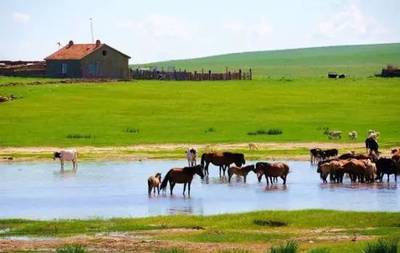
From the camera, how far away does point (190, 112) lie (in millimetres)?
63625

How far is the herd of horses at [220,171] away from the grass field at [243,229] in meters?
5.81

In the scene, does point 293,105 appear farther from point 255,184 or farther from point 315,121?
point 255,184

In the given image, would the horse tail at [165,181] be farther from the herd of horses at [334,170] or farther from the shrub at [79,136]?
the shrub at [79,136]

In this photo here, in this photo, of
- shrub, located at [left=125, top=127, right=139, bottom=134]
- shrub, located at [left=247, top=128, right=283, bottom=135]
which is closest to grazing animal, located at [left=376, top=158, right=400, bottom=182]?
shrub, located at [left=247, top=128, right=283, bottom=135]

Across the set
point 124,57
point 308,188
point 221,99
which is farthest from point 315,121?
point 124,57

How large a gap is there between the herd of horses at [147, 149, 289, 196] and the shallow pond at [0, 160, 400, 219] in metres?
0.34

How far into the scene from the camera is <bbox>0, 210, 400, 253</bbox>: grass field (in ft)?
73.6

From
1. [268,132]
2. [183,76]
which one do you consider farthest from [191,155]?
[183,76]

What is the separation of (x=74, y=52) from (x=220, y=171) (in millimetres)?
54125

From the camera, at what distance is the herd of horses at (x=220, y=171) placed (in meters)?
32.7

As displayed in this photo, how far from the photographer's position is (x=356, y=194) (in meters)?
32.0

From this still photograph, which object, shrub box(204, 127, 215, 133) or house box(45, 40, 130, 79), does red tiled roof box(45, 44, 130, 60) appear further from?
shrub box(204, 127, 215, 133)

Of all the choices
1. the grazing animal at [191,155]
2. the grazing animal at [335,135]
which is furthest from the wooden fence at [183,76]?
the grazing animal at [191,155]

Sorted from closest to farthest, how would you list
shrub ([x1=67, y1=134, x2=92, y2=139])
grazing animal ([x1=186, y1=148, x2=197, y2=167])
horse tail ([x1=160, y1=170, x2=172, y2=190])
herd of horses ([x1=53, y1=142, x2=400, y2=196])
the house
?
horse tail ([x1=160, y1=170, x2=172, y2=190]) → herd of horses ([x1=53, y1=142, x2=400, y2=196]) → grazing animal ([x1=186, y1=148, x2=197, y2=167]) → shrub ([x1=67, y1=134, x2=92, y2=139]) → the house
